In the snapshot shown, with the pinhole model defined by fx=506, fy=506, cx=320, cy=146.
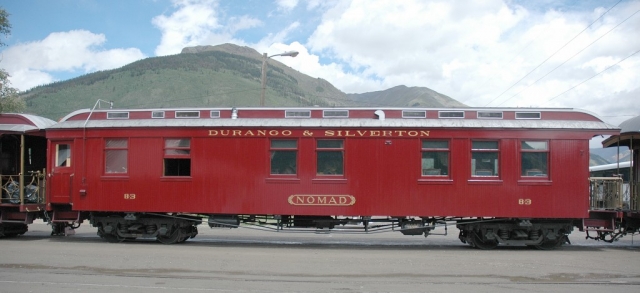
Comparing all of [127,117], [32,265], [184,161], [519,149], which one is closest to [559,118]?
[519,149]

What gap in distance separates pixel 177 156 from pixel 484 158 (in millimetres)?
→ 8648

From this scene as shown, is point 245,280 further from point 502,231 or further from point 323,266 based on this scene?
point 502,231

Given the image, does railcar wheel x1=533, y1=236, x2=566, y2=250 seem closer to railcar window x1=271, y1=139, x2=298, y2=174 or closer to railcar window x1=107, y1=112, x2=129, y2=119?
railcar window x1=271, y1=139, x2=298, y2=174

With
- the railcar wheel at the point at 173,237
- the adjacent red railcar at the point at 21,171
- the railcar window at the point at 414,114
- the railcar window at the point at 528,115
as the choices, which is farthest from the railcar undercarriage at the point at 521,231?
the adjacent red railcar at the point at 21,171

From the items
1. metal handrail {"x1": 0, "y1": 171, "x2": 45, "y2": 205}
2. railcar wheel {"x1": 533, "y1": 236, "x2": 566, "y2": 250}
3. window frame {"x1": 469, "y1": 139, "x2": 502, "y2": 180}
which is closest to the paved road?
railcar wheel {"x1": 533, "y1": 236, "x2": 566, "y2": 250}

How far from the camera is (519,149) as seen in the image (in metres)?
13.8

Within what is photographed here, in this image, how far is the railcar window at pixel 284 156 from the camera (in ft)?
46.6

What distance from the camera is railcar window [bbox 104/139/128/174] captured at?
14852mm

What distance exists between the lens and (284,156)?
562 inches

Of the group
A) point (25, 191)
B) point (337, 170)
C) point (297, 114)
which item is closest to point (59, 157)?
point (25, 191)

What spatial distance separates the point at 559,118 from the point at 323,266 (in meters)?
8.05

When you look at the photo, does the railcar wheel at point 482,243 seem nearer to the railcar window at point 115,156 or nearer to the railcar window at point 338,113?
the railcar window at point 338,113

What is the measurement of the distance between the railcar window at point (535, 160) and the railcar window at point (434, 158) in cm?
209

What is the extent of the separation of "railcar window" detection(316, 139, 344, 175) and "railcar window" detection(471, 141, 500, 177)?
3622mm
